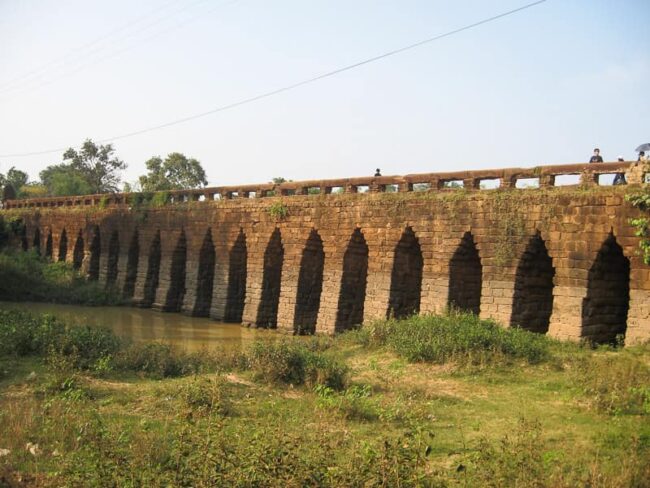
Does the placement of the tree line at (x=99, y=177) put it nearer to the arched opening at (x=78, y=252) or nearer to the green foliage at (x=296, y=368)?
the arched opening at (x=78, y=252)

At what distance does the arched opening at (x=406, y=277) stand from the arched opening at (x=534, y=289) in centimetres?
330

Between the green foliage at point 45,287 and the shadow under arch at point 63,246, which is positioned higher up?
the shadow under arch at point 63,246

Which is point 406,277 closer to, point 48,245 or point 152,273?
point 152,273

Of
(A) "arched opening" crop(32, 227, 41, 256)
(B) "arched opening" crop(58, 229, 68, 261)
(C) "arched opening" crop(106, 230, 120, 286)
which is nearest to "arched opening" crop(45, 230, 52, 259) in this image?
(A) "arched opening" crop(32, 227, 41, 256)

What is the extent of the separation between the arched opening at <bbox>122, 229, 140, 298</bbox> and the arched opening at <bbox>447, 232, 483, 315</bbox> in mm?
17752

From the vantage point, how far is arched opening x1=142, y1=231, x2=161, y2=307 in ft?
94.6

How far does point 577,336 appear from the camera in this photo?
13.8 metres

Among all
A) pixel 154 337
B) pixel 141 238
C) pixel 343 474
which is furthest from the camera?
pixel 141 238

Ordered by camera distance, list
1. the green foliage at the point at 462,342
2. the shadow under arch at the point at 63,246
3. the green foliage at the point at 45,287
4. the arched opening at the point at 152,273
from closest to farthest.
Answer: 1. the green foliage at the point at 462,342
2. the green foliage at the point at 45,287
3. the arched opening at the point at 152,273
4. the shadow under arch at the point at 63,246

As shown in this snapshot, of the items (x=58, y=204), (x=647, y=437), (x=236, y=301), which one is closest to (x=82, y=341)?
(x=647, y=437)

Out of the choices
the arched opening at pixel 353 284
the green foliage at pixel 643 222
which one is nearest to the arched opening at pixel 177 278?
the arched opening at pixel 353 284

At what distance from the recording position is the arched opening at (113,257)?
31844mm

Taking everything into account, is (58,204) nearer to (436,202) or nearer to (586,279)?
(436,202)

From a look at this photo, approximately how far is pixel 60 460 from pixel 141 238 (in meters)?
23.7
